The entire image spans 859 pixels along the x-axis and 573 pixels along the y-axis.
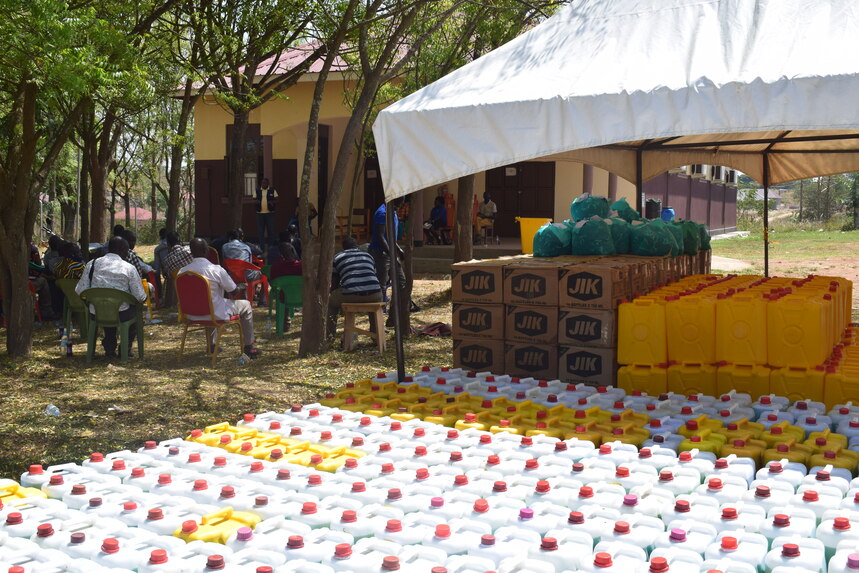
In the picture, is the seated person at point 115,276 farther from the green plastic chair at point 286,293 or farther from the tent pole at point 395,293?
the tent pole at point 395,293

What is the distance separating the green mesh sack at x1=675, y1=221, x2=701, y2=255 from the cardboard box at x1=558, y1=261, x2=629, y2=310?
9.08 feet

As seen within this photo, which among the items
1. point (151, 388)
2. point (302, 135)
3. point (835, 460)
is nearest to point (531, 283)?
point (835, 460)

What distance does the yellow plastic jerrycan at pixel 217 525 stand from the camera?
304 cm

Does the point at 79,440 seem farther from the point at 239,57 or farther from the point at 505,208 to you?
the point at 505,208

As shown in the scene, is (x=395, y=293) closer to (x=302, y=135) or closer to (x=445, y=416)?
(x=445, y=416)

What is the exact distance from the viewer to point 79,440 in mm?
6520

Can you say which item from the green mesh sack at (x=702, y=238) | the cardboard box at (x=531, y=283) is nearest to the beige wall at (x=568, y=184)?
the green mesh sack at (x=702, y=238)

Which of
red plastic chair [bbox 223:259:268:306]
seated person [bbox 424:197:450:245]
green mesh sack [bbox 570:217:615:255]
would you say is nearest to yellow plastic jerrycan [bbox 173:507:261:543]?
green mesh sack [bbox 570:217:615:255]

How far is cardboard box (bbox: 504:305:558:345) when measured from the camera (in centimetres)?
630

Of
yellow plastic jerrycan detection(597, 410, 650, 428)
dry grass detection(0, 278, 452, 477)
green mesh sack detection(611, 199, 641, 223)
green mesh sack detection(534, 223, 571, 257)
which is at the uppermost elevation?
green mesh sack detection(611, 199, 641, 223)

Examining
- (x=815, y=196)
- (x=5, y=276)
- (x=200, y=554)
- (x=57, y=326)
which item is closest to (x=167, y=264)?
(x=57, y=326)

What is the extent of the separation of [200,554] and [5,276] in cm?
800

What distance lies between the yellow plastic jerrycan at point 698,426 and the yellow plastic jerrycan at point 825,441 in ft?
1.45

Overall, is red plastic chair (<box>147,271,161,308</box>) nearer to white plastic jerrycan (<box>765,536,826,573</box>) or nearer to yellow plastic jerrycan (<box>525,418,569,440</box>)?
yellow plastic jerrycan (<box>525,418,569,440</box>)
